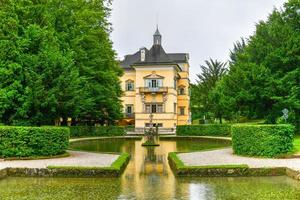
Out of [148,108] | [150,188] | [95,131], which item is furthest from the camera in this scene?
[148,108]

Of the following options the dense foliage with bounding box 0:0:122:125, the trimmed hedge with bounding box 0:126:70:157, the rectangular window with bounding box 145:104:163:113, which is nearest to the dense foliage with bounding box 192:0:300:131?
the dense foliage with bounding box 0:0:122:125

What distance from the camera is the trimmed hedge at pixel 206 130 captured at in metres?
43.3

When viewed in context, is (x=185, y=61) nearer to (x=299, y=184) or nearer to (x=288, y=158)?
(x=288, y=158)

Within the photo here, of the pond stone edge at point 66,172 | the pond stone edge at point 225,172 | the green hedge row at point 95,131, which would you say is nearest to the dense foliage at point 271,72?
the green hedge row at point 95,131

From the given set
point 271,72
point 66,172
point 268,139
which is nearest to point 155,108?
point 271,72

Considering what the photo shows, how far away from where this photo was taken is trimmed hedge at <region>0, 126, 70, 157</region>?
58.3 ft

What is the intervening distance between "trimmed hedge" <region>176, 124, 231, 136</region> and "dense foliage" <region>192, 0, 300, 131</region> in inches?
195

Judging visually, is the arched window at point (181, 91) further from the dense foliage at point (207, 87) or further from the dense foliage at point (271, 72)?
the dense foliage at point (271, 72)

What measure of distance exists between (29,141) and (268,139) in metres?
10.8

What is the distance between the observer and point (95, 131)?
45.2 metres

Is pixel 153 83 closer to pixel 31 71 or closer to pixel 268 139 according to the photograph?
pixel 31 71

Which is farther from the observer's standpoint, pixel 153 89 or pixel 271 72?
pixel 153 89

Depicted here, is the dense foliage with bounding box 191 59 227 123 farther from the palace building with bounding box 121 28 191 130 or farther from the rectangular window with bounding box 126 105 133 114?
the rectangular window with bounding box 126 105 133 114

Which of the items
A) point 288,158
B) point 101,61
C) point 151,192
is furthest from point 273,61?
point 151,192
